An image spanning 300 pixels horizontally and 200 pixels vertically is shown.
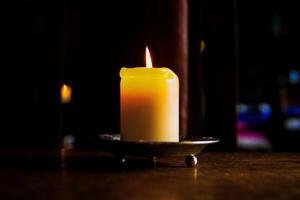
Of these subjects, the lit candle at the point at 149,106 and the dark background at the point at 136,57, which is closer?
the lit candle at the point at 149,106

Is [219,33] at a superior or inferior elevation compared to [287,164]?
superior

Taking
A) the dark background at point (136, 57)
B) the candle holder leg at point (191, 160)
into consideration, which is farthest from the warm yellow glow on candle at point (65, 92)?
the candle holder leg at point (191, 160)

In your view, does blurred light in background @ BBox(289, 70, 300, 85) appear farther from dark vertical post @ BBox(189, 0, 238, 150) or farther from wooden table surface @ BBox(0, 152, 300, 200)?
wooden table surface @ BBox(0, 152, 300, 200)

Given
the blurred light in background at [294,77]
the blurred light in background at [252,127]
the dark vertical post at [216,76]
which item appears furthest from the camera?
the blurred light in background at [294,77]

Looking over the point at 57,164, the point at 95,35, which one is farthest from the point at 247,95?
the point at 57,164

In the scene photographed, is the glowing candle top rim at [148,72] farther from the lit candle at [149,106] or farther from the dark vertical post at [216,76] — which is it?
the dark vertical post at [216,76]

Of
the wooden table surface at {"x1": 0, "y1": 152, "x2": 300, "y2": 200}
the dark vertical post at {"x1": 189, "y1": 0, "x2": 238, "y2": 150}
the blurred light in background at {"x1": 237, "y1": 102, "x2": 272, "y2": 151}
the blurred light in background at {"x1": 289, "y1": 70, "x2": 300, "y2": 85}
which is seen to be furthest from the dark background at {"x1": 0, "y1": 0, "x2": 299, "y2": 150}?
the blurred light in background at {"x1": 289, "y1": 70, "x2": 300, "y2": 85}

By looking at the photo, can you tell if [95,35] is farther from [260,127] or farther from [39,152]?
[260,127]
